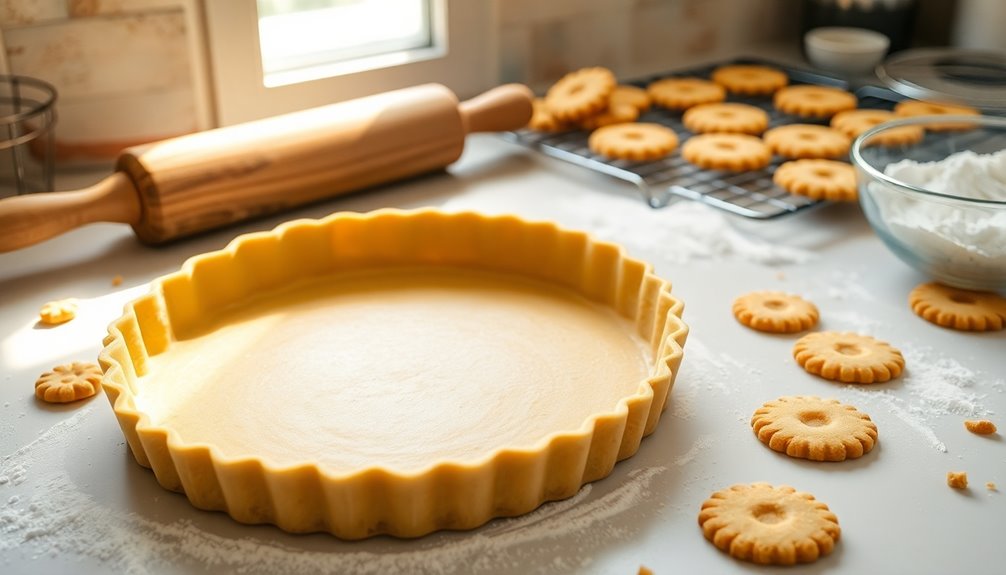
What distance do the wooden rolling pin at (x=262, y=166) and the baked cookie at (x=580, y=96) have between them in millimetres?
93

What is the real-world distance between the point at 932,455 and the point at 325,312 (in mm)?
586

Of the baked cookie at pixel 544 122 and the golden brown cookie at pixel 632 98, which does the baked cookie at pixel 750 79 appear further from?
the baked cookie at pixel 544 122

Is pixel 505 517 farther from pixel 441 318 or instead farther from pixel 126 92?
pixel 126 92

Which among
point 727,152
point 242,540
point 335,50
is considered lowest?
point 242,540

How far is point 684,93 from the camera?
5.51 ft

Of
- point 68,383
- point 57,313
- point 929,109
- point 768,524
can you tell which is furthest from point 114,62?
point 929,109

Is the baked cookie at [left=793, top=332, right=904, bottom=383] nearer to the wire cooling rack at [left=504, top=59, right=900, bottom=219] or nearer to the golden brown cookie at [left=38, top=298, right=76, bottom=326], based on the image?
the wire cooling rack at [left=504, top=59, right=900, bottom=219]

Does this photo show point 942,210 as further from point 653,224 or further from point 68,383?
point 68,383

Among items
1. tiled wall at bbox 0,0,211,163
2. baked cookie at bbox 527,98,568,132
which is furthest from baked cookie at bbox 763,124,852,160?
tiled wall at bbox 0,0,211,163

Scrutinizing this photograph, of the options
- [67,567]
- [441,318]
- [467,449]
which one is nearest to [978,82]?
[441,318]

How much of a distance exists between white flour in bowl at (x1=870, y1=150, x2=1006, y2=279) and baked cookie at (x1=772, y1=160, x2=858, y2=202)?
0.10 m

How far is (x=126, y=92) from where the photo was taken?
1379 millimetres

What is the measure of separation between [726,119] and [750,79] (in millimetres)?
248

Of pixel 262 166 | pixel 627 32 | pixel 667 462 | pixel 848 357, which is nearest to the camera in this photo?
pixel 667 462
